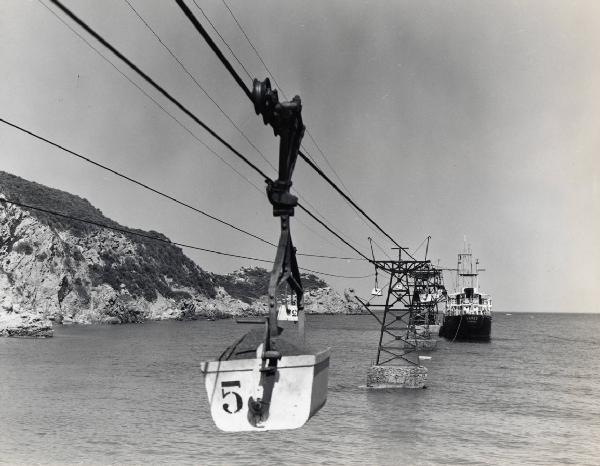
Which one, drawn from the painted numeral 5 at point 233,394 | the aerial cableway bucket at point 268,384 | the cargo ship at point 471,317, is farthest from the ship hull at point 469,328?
the painted numeral 5 at point 233,394

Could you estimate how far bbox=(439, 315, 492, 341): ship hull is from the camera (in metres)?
107

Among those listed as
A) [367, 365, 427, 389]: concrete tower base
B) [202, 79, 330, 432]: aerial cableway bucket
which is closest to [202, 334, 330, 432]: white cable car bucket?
[202, 79, 330, 432]: aerial cableway bucket

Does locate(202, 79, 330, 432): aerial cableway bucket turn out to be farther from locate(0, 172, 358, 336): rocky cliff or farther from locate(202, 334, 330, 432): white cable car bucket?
locate(0, 172, 358, 336): rocky cliff

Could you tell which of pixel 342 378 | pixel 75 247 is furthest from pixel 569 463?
pixel 75 247

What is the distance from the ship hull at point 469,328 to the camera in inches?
4195

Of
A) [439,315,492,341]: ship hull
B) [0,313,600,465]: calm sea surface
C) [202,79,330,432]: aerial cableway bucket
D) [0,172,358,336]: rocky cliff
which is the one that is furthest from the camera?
[0,172,358,336]: rocky cliff

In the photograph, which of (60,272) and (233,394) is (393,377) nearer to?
(233,394)

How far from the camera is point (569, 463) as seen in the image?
23.7 meters

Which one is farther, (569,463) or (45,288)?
(45,288)

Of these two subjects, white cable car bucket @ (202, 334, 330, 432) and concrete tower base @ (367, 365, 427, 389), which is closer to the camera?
white cable car bucket @ (202, 334, 330, 432)

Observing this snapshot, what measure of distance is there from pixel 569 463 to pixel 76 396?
28.9 meters

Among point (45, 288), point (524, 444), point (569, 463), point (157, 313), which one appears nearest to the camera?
point (569, 463)

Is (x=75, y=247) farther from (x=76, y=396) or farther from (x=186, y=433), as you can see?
(x=186, y=433)

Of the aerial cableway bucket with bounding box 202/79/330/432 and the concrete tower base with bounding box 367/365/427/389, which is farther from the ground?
the aerial cableway bucket with bounding box 202/79/330/432
